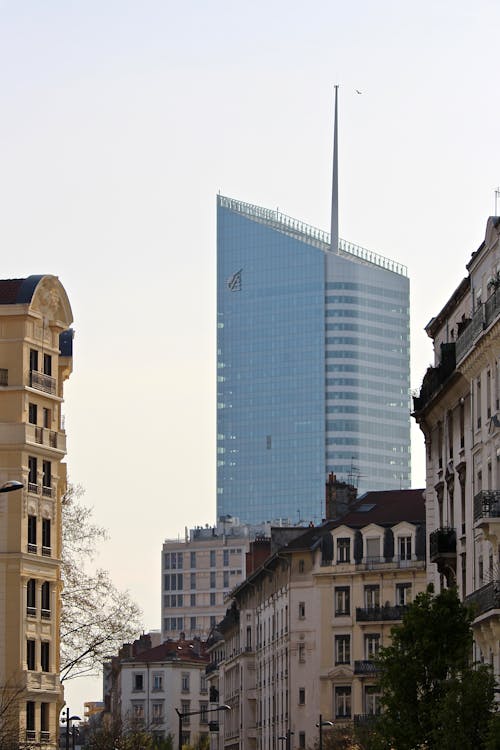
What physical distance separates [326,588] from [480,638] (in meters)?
66.9

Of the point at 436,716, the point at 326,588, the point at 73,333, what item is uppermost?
the point at 73,333

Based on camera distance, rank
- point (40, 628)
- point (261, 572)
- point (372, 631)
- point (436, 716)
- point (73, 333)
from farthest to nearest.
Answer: point (261, 572) → point (372, 631) → point (73, 333) → point (40, 628) → point (436, 716)

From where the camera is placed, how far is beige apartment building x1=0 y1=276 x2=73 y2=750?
96812 mm

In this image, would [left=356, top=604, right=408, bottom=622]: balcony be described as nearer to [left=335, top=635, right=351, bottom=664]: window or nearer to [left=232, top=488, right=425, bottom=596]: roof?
[left=335, top=635, right=351, bottom=664]: window

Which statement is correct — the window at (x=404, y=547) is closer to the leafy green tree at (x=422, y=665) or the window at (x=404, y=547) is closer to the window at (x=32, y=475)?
the window at (x=32, y=475)

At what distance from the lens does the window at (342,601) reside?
438 ft

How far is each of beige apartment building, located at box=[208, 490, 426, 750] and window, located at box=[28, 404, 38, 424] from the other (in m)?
34.1

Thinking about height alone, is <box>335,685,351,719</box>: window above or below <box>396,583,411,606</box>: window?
below

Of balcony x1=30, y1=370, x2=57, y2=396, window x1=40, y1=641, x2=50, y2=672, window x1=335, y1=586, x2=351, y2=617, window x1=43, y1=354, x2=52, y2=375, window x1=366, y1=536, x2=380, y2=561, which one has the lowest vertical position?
window x1=40, y1=641, x2=50, y2=672

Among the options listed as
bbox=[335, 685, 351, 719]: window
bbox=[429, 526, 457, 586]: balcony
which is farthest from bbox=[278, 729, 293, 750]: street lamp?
bbox=[429, 526, 457, 586]: balcony

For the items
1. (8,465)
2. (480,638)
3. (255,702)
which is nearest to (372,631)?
(255,702)

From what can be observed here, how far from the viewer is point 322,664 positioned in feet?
438

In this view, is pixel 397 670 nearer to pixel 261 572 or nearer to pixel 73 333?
pixel 73 333

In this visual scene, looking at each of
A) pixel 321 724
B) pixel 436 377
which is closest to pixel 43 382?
pixel 436 377
